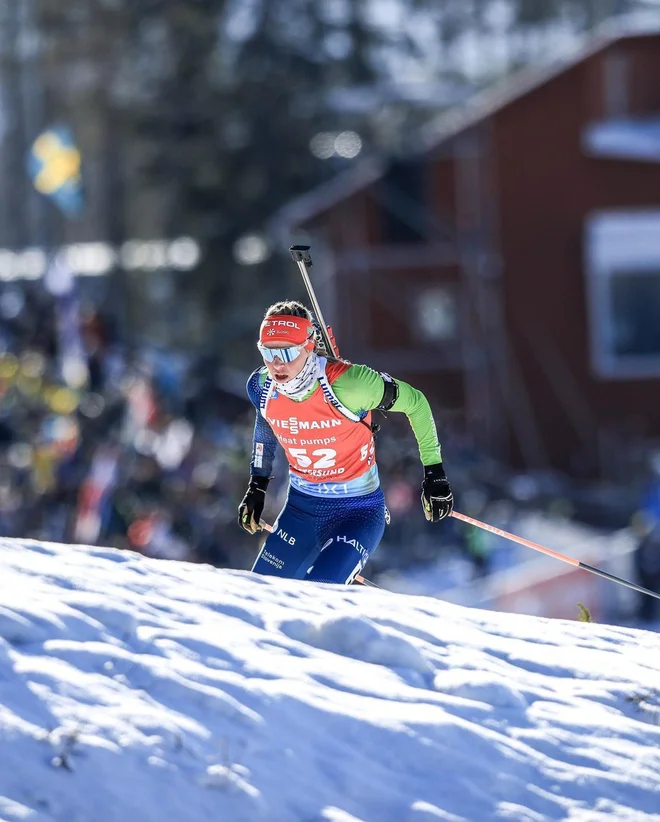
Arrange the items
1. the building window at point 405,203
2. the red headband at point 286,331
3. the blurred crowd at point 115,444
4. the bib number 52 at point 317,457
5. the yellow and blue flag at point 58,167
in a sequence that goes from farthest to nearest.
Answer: the building window at point 405,203 < the yellow and blue flag at point 58,167 < the blurred crowd at point 115,444 < the bib number 52 at point 317,457 < the red headband at point 286,331

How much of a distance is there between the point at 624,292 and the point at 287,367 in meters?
17.1

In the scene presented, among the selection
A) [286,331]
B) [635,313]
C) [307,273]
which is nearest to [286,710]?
[286,331]

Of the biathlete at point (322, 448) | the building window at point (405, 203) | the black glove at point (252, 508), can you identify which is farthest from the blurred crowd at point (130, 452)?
the building window at point (405, 203)

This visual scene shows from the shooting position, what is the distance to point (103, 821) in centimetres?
427

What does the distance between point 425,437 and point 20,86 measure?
36729mm

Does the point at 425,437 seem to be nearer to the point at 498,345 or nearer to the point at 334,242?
the point at 498,345

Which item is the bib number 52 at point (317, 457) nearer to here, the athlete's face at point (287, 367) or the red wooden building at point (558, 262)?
the athlete's face at point (287, 367)

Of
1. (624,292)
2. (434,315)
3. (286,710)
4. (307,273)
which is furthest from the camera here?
(434,315)

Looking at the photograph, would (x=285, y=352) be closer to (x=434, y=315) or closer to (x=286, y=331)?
(x=286, y=331)

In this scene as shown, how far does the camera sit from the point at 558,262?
23250 mm

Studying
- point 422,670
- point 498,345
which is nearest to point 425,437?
point 422,670

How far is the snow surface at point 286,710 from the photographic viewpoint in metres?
4.43

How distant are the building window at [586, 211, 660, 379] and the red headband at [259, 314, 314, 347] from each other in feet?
54.7

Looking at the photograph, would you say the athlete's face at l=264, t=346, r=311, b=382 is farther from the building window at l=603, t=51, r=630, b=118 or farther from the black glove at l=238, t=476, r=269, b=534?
the building window at l=603, t=51, r=630, b=118
